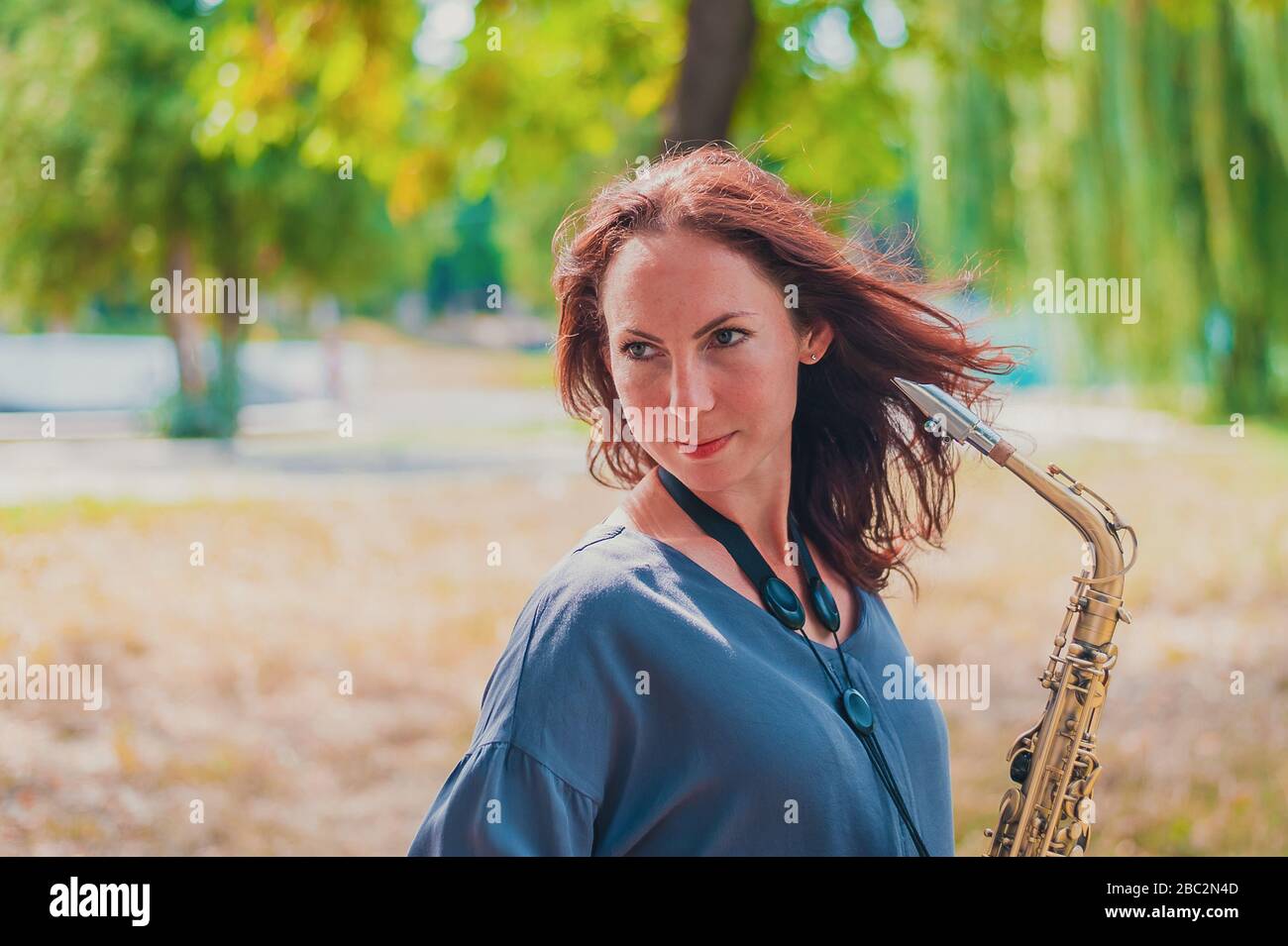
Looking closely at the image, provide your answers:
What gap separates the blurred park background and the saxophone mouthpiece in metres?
0.33

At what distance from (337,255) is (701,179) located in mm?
15471

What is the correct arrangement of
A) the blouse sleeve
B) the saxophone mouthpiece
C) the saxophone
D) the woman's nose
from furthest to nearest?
the saxophone → the saxophone mouthpiece → the woman's nose → the blouse sleeve

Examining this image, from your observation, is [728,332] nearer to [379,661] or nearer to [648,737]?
[648,737]

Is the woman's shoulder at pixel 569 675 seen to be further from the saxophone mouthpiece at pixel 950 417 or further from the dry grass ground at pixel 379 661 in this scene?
the dry grass ground at pixel 379 661

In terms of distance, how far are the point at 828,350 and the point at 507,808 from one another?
0.82 m

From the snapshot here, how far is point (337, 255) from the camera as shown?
53.3ft

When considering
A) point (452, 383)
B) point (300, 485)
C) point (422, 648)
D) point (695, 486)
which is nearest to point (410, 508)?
point (300, 485)

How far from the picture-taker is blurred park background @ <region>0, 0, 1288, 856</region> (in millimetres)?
5121

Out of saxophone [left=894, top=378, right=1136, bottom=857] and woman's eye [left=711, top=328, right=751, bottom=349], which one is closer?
woman's eye [left=711, top=328, right=751, bottom=349]

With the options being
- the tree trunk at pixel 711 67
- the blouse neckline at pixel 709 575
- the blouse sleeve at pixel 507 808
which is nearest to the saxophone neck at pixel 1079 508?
the blouse neckline at pixel 709 575

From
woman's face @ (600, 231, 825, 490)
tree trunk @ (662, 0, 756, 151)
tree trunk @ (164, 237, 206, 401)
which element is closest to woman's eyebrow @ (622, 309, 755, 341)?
woman's face @ (600, 231, 825, 490)

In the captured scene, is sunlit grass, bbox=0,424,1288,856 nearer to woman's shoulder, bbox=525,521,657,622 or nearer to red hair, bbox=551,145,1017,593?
red hair, bbox=551,145,1017,593

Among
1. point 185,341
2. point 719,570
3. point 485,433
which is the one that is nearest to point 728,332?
point 719,570

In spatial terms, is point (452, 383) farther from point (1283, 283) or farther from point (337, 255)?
point (1283, 283)
